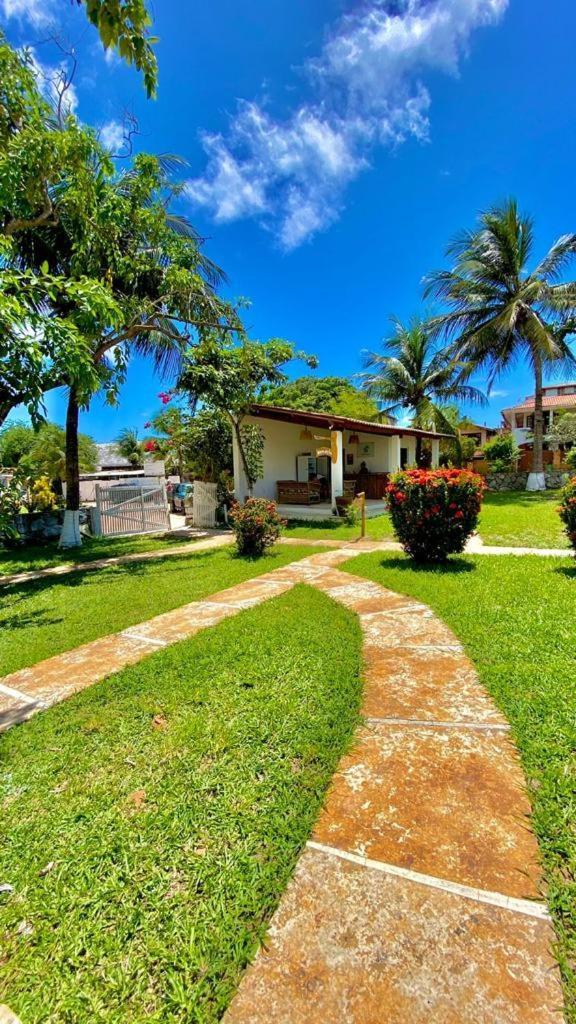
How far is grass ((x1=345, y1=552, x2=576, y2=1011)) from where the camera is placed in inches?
71.8

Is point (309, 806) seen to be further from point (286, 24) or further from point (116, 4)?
point (286, 24)

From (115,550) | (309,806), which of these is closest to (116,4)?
(309,806)

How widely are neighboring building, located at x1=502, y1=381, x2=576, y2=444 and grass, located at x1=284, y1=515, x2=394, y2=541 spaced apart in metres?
26.2

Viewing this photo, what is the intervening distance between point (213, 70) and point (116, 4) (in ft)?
28.6

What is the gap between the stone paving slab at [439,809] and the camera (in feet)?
5.90

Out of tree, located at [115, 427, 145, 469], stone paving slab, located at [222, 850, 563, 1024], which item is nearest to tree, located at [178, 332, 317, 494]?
stone paving slab, located at [222, 850, 563, 1024]

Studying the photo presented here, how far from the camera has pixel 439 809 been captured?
6.86ft

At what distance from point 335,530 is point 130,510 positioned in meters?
6.98

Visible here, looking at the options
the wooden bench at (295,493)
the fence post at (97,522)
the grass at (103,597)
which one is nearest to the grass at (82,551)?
the fence post at (97,522)

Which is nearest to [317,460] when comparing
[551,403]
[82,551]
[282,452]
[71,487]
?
[282,452]

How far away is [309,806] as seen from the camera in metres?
2.14

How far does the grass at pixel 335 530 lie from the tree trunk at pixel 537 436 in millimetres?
10476

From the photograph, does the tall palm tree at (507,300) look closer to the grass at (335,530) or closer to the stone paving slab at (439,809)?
the grass at (335,530)

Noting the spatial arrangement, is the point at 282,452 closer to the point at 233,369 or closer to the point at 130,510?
the point at 233,369
